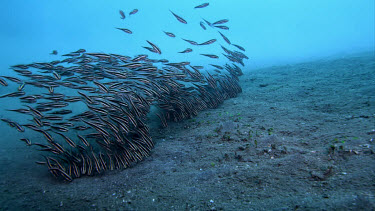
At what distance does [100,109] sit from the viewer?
460 cm

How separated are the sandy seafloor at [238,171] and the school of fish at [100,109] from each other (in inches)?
14.4

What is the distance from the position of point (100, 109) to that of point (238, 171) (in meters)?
3.66

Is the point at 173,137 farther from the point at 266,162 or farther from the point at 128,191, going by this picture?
the point at 266,162

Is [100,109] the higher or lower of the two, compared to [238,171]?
higher

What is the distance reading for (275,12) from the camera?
16075 centimetres

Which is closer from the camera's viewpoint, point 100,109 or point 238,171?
point 238,171

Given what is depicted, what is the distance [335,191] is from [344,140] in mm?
1655

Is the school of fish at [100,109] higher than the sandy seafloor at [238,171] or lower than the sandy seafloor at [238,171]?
higher

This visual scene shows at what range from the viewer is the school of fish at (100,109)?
4.10 m

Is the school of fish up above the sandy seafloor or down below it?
above

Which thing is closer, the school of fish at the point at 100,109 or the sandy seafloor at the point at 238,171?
the sandy seafloor at the point at 238,171

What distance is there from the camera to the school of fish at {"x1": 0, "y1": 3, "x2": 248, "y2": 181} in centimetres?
410

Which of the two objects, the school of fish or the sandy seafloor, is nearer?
the sandy seafloor

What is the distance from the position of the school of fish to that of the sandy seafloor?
1.20 ft
